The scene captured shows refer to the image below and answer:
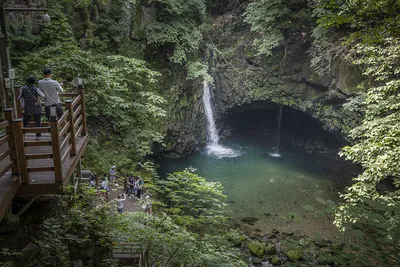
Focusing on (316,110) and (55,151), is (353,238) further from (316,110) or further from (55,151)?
(55,151)

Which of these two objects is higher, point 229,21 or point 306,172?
point 229,21

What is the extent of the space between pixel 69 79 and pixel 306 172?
1723cm

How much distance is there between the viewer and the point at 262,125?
27156mm

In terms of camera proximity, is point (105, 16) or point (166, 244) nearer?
point (166, 244)

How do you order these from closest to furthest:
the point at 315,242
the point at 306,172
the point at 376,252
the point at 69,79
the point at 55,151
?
the point at 55,151
the point at 69,79
the point at 376,252
the point at 315,242
the point at 306,172

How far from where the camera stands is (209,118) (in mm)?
24922

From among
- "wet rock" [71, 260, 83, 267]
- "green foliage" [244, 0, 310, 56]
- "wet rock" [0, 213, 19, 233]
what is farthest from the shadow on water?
"wet rock" [0, 213, 19, 233]

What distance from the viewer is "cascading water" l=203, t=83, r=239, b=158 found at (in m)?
24.1

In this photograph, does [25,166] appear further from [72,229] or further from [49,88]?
[49,88]

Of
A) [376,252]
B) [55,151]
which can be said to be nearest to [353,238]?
[376,252]

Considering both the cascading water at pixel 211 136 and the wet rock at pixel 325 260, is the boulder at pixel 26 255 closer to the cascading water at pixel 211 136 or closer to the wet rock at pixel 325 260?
the wet rock at pixel 325 260

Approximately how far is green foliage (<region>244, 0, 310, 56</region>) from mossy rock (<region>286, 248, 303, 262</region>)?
12.9m

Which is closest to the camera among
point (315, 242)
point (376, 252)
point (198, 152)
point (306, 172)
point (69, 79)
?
point (69, 79)

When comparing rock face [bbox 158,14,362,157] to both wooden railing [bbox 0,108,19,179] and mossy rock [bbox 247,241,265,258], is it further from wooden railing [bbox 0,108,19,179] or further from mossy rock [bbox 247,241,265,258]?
wooden railing [bbox 0,108,19,179]
